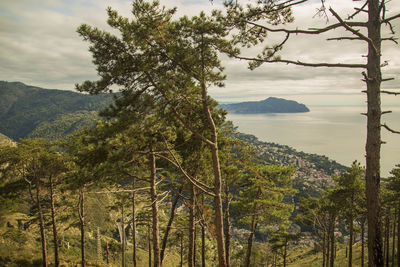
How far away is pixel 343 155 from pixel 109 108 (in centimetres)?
16508

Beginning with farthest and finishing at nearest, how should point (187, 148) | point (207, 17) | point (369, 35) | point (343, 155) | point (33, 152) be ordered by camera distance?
point (343, 155)
point (33, 152)
point (187, 148)
point (207, 17)
point (369, 35)

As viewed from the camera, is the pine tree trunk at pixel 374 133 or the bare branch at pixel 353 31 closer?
the bare branch at pixel 353 31

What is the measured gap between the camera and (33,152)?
10711 mm

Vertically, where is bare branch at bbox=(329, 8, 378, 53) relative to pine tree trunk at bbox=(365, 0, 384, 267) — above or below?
above

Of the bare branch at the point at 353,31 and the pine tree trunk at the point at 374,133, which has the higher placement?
the bare branch at the point at 353,31

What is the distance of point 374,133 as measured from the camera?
374cm

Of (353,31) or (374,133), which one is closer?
(353,31)

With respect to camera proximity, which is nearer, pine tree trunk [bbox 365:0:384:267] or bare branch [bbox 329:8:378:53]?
bare branch [bbox 329:8:378:53]

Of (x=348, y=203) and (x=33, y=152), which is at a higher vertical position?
(x=33, y=152)

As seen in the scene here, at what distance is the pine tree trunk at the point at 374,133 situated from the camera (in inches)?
144

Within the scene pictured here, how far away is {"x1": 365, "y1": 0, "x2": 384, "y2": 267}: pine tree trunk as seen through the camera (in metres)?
3.66

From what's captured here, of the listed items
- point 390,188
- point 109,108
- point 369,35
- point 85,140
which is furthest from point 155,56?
point 390,188

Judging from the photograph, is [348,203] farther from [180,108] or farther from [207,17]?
[207,17]

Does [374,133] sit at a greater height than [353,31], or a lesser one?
lesser
